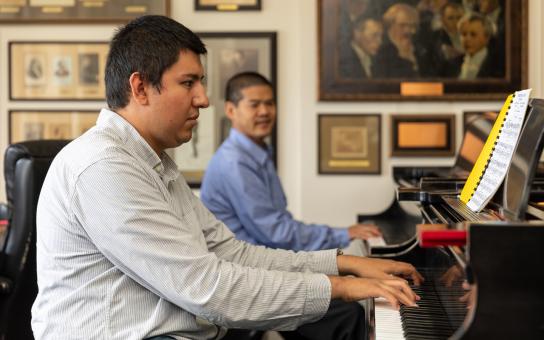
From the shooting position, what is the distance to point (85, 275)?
195cm

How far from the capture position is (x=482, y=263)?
136 centimetres

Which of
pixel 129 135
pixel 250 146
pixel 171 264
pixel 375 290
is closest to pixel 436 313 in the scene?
pixel 375 290

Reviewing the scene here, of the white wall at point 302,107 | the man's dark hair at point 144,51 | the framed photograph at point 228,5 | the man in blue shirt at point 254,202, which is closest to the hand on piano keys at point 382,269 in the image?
the man's dark hair at point 144,51

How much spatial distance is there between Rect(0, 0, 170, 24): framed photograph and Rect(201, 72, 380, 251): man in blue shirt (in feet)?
4.55

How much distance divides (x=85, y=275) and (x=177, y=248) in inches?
10.0

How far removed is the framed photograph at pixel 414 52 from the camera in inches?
194

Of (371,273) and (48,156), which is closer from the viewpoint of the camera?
(371,273)

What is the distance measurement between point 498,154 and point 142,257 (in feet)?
2.86

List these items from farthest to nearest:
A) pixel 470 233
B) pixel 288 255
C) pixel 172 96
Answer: pixel 288 255 < pixel 172 96 < pixel 470 233

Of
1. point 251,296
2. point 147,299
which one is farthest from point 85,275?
point 251,296

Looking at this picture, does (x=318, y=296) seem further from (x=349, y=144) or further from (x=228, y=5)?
(x=228, y=5)

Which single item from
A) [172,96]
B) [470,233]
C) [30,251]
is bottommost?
[30,251]

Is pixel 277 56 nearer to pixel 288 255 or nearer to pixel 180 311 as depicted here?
pixel 288 255

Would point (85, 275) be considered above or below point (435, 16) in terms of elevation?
below
